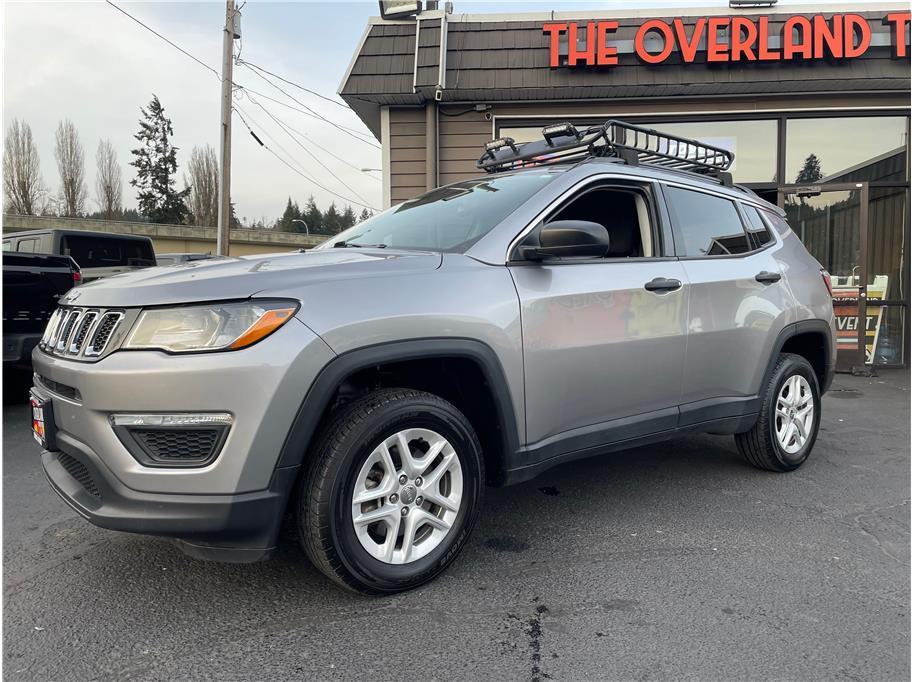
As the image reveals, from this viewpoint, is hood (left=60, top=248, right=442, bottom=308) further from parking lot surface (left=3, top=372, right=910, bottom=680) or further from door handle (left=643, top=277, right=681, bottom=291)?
door handle (left=643, top=277, right=681, bottom=291)

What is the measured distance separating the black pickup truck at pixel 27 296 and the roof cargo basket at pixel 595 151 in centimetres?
434

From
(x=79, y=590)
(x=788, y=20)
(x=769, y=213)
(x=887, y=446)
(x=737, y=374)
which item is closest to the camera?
(x=79, y=590)

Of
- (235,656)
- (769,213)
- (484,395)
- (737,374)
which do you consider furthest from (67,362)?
(769,213)

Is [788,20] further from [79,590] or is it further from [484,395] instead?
[79,590]

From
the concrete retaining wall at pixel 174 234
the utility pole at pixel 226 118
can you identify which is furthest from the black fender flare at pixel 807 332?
the concrete retaining wall at pixel 174 234

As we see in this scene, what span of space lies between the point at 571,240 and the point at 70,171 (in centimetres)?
4928

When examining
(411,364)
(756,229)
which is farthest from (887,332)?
(411,364)

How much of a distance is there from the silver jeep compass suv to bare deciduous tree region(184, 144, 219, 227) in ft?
171

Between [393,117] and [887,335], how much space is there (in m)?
7.35

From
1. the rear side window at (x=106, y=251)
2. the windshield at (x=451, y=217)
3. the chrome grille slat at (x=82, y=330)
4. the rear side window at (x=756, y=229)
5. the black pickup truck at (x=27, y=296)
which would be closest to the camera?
the chrome grille slat at (x=82, y=330)

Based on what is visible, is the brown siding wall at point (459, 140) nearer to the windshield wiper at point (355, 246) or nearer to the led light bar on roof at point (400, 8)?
the led light bar on roof at point (400, 8)

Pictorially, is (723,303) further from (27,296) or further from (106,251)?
(106,251)

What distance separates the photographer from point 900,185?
8.88m

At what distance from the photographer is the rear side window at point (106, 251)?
371 inches
